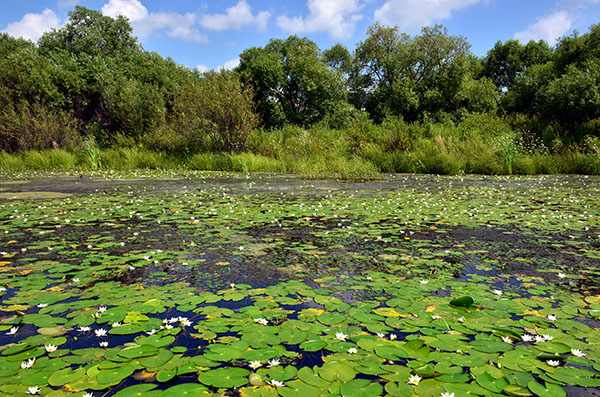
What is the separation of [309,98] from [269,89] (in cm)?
385

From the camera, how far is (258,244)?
4.52m

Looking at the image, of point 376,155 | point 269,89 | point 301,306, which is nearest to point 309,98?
point 269,89

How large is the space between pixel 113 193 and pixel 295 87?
1212 inches

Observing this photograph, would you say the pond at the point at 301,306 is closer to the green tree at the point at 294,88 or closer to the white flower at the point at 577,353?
the white flower at the point at 577,353

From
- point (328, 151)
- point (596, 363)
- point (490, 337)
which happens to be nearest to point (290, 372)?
point (490, 337)

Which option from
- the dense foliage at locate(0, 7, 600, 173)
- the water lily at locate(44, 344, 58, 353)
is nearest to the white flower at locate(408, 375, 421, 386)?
the water lily at locate(44, 344, 58, 353)

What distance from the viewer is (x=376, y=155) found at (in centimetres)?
1684

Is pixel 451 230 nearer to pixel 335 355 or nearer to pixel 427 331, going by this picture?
pixel 427 331

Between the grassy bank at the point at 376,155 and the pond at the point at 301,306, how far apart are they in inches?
355

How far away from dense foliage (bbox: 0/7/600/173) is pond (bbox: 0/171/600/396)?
1170 cm

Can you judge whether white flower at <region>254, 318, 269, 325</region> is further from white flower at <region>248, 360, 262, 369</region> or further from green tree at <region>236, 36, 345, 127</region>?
green tree at <region>236, 36, 345, 127</region>

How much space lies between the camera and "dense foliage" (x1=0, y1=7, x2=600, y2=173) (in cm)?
1848

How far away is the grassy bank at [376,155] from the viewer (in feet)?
47.9

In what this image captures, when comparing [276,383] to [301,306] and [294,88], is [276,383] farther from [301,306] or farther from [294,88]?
[294,88]
